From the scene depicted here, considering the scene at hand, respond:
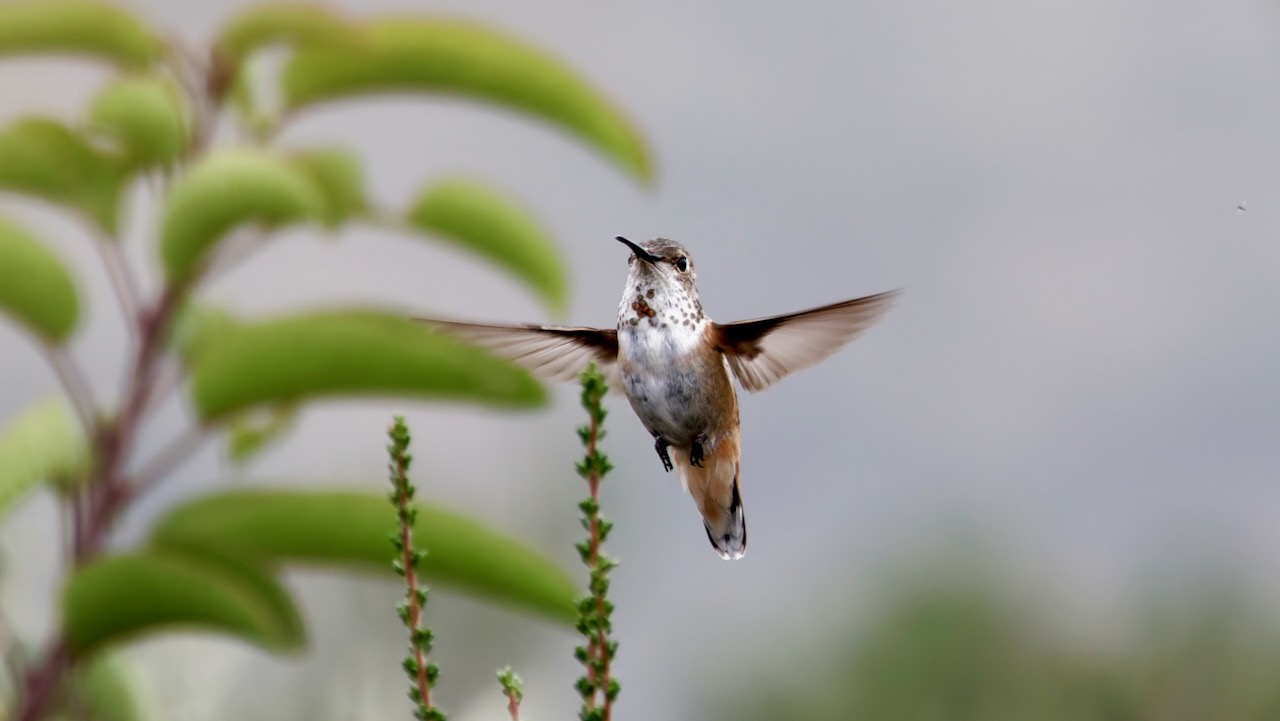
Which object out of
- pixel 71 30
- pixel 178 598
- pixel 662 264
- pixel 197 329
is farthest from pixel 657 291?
pixel 71 30

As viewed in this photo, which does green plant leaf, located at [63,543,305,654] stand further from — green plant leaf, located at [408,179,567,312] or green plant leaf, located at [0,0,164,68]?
green plant leaf, located at [0,0,164,68]

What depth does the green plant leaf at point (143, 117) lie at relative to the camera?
110 cm

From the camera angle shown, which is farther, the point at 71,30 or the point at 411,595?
the point at 71,30

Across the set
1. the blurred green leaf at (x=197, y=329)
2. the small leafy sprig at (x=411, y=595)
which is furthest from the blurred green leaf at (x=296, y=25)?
the small leafy sprig at (x=411, y=595)

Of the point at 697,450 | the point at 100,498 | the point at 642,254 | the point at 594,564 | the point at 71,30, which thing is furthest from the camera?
the point at 71,30

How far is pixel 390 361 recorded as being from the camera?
101 cm

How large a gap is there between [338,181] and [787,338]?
0.46 metres

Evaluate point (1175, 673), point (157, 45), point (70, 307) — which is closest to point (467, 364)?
point (70, 307)

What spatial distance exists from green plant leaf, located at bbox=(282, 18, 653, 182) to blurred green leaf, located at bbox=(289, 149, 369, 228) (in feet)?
0.18

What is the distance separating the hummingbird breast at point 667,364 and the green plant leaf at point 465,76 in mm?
257

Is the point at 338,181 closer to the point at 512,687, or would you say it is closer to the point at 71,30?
the point at 71,30

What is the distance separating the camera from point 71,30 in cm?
117

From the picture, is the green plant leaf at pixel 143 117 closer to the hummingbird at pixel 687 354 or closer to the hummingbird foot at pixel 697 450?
the hummingbird at pixel 687 354

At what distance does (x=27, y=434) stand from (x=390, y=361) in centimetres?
34
